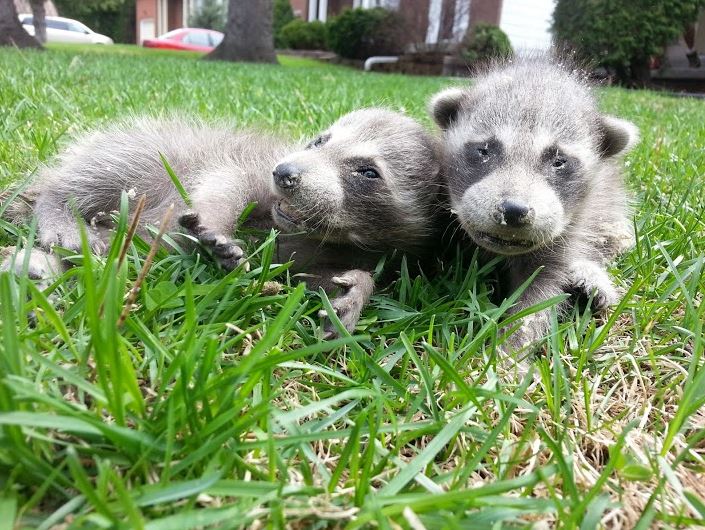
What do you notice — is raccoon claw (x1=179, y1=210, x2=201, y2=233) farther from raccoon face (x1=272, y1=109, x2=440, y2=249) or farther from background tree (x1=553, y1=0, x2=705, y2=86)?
background tree (x1=553, y1=0, x2=705, y2=86)

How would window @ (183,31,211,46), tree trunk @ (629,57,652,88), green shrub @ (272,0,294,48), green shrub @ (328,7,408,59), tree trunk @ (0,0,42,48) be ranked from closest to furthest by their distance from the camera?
1. tree trunk @ (0,0,42,48)
2. tree trunk @ (629,57,652,88)
3. green shrub @ (328,7,408,59)
4. green shrub @ (272,0,294,48)
5. window @ (183,31,211,46)

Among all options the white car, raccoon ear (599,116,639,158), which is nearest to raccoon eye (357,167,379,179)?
raccoon ear (599,116,639,158)

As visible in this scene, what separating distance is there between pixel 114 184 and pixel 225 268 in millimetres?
1276

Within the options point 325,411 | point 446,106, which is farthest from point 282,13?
point 325,411

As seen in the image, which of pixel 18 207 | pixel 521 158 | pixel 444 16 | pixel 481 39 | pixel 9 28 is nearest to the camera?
pixel 521 158

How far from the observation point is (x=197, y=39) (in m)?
41.0

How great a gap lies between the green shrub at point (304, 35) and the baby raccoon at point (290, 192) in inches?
1196

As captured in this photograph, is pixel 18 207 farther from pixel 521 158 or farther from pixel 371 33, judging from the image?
pixel 371 33

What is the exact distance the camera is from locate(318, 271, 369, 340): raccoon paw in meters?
Result: 2.10

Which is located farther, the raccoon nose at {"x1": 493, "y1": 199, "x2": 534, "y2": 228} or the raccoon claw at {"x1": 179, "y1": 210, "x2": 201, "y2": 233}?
the raccoon claw at {"x1": 179, "y1": 210, "x2": 201, "y2": 233}

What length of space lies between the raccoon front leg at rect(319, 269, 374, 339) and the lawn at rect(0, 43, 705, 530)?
0.20ft

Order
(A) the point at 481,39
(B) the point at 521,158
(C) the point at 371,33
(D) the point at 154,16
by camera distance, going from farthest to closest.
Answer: (D) the point at 154,16, (C) the point at 371,33, (A) the point at 481,39, (B) the point at 521,158

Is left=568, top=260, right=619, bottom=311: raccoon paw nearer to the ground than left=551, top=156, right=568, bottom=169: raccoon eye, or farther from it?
nearer to the ground

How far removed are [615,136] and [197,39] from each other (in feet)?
138
